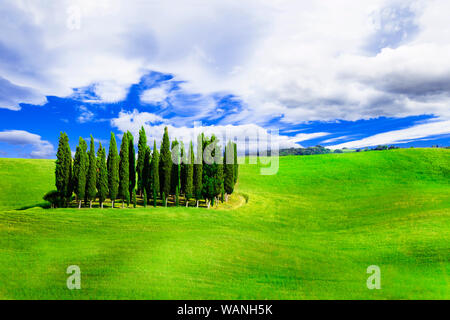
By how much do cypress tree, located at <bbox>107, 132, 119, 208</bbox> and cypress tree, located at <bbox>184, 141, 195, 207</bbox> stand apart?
37.4 ft

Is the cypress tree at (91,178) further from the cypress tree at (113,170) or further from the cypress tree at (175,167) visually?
the cypress tree at (175,167)

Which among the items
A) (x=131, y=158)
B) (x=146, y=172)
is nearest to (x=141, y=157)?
(x=131, y=158)

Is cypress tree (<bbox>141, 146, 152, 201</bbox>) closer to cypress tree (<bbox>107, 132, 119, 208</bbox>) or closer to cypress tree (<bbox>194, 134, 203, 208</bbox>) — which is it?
cypress tree (<bbox>107, 132, 119, 208</bbox>)

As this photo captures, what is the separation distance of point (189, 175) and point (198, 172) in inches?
66.8

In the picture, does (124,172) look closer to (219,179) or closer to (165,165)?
(165,165)

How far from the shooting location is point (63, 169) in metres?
44.2

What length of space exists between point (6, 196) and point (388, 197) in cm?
7399

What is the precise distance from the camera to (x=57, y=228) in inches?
1224

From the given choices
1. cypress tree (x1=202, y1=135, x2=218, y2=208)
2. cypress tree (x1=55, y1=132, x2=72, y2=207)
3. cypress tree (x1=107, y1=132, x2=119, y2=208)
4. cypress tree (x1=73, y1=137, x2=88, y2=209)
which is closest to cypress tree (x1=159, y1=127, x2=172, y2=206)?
cypress tree (x1=202, y1=135, x2=218, y2=208)

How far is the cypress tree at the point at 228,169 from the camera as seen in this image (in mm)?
50875

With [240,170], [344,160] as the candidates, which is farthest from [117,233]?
[344,160]

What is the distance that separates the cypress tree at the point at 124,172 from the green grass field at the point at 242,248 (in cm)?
849

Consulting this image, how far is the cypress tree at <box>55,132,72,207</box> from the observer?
144 feet

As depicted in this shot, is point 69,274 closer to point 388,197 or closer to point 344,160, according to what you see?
point 388,197
